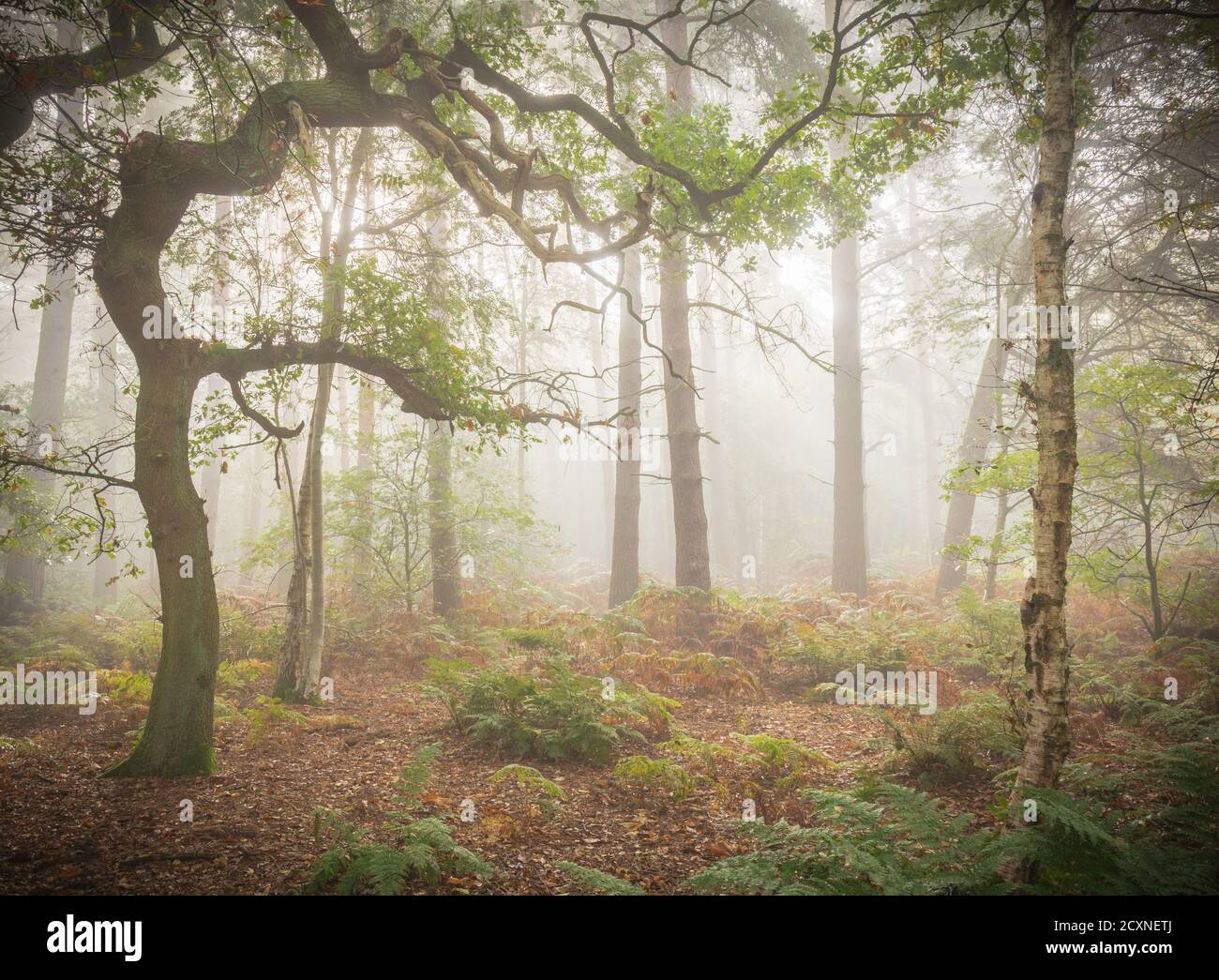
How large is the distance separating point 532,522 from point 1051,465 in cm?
985

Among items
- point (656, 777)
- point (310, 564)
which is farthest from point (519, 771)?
point (310, 564)

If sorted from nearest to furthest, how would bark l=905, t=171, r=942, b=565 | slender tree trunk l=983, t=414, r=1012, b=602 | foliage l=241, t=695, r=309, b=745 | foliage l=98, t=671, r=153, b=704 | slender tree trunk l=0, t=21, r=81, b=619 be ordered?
foliage l=241, t=695, r=309, b=745
foliage l=98, t=671, r=153, b=704
slender tree trunk l=983, t=414, r=1012, b=602
slender tree trunk l=0, t=21, r=81, b=619
bark l=905, t=171, r=942, b=565

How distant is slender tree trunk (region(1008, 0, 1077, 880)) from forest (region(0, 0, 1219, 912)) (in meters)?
0.02

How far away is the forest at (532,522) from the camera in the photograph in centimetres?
423

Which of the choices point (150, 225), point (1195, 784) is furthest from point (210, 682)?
point (1195, 784)

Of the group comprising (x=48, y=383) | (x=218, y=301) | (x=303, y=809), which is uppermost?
(x=48, y=383)

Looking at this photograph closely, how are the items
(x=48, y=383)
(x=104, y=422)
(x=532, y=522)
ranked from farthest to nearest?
(x=104, y=422)
(x=48, y=383)
(x=532, y=522)

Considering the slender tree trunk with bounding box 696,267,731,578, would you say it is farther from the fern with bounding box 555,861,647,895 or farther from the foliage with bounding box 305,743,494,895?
the fern with bounding box 555,861,647,895

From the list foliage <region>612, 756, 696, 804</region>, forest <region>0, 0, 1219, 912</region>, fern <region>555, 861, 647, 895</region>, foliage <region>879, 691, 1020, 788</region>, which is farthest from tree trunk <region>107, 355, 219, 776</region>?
foliage <region>879, 691, 1020, 788</region>

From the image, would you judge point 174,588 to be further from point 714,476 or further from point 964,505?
point 714,476

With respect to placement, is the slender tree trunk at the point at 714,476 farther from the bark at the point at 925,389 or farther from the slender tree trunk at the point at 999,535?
the slender tree trunk at the point at 999,535

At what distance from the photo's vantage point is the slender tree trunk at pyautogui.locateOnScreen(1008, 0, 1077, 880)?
13.2ft

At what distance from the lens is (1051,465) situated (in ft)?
→ 13.8

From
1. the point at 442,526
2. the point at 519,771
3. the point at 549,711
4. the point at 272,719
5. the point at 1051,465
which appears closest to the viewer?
the point at 1051,465
